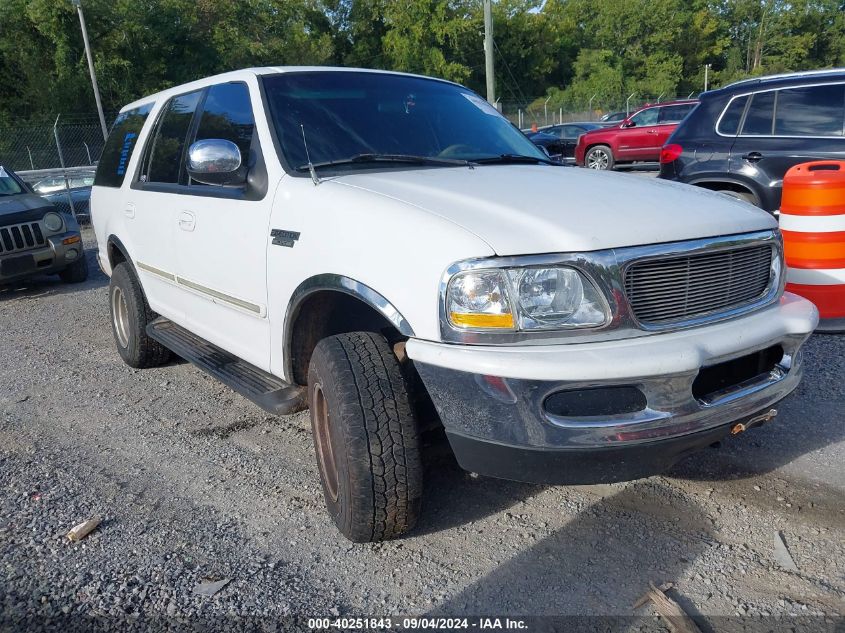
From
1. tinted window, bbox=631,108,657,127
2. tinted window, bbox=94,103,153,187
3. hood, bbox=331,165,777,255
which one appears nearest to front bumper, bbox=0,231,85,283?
tinted window, bbox=94,103,153,187

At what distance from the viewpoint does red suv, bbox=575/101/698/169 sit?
55.6 ft

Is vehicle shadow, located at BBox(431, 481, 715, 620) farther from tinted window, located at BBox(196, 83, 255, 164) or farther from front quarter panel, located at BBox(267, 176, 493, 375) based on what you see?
tinted window, located at BBox(196, 83, 255, 164)

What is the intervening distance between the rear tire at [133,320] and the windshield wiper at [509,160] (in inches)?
108

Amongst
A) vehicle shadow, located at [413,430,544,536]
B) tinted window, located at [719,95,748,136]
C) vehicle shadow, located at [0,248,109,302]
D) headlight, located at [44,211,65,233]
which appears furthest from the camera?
vehicle shadow, located at [0,248,109,302]

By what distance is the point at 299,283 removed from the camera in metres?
3.00

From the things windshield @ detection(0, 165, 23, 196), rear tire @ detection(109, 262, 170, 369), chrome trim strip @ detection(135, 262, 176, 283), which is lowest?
rear tire @ detection(109, 262, 170, 369)

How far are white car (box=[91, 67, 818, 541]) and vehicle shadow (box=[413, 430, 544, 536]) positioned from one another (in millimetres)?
A: 209

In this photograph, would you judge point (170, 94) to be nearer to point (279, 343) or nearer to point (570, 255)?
point (279, 343)

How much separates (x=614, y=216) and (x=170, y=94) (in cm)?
333

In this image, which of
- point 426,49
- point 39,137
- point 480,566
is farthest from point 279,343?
point 426,49

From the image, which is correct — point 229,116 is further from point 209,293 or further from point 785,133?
point 785,133

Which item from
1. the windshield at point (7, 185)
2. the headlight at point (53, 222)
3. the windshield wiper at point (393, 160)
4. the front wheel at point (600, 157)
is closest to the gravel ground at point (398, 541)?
the windshield wiper at point (393, 160)

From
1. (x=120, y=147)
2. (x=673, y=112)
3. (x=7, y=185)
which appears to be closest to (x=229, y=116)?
(x=120, y=147)

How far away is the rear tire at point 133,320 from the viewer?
507 centimetres
